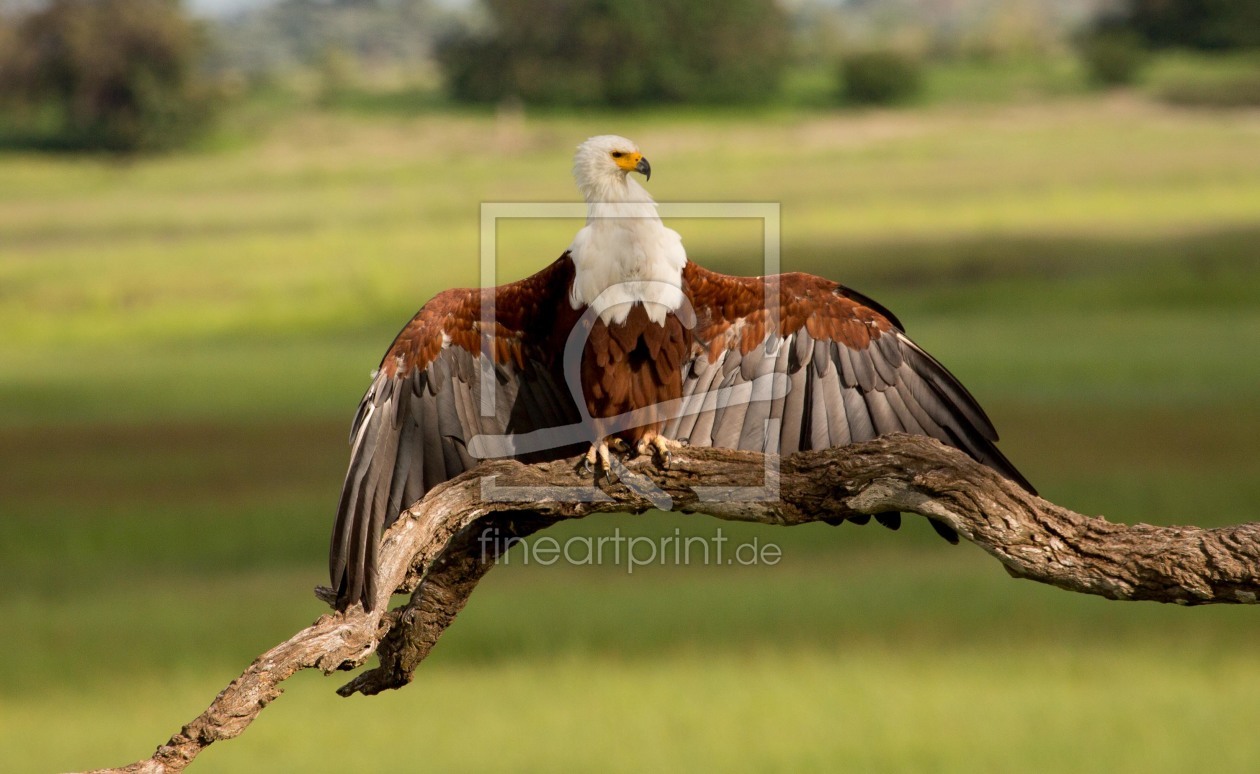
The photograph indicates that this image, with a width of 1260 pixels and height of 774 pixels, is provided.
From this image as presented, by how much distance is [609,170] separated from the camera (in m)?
7.84

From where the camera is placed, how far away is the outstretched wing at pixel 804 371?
800cm

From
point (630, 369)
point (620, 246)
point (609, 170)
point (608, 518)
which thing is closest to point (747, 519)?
point (630, 369)

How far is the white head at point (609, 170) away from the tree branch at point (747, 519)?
1.32m

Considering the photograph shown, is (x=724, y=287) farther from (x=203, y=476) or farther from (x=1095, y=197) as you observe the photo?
(x=1095, y=197)

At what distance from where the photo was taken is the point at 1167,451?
22219 mm

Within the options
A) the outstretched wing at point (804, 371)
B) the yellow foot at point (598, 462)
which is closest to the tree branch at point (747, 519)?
the yellow foot at point (598, 462)

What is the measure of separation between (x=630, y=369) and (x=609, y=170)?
965mm

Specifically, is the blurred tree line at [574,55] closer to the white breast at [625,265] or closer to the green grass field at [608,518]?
the green grass field at [608,518]

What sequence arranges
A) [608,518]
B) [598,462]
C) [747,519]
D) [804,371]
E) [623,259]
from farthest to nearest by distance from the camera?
[608,518] → [804,371] → [623,259] → [598,462] → [747,519]

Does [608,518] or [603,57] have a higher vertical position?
[603,57]

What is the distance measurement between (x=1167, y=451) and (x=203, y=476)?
13.1 m

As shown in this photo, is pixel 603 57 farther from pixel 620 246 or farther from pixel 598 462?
pixel 598 462

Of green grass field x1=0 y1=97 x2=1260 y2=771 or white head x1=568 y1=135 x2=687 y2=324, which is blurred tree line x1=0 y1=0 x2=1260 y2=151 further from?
A: white head x1=568 y1=135 x2=687 y2=324

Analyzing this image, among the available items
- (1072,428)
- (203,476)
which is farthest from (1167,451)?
(203,476)
